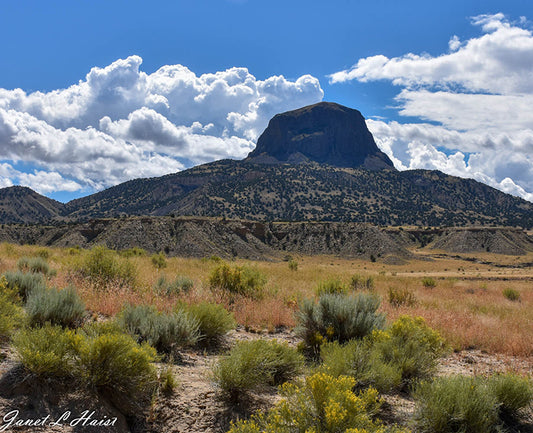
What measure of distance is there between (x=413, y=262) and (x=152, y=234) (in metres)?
57.3

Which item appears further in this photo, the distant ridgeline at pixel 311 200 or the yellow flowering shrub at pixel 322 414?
the distant ridgeline at pixel 311 200

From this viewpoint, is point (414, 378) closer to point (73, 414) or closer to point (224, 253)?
point (73, 414)

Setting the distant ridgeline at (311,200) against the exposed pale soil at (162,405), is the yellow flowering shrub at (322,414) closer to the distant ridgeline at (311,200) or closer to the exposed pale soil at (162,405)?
the exposed pale soil at (162,405)

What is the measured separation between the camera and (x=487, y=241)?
10188 cm

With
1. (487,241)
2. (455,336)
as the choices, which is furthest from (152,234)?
(487,241)

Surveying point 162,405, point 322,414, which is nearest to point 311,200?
point 162,405
